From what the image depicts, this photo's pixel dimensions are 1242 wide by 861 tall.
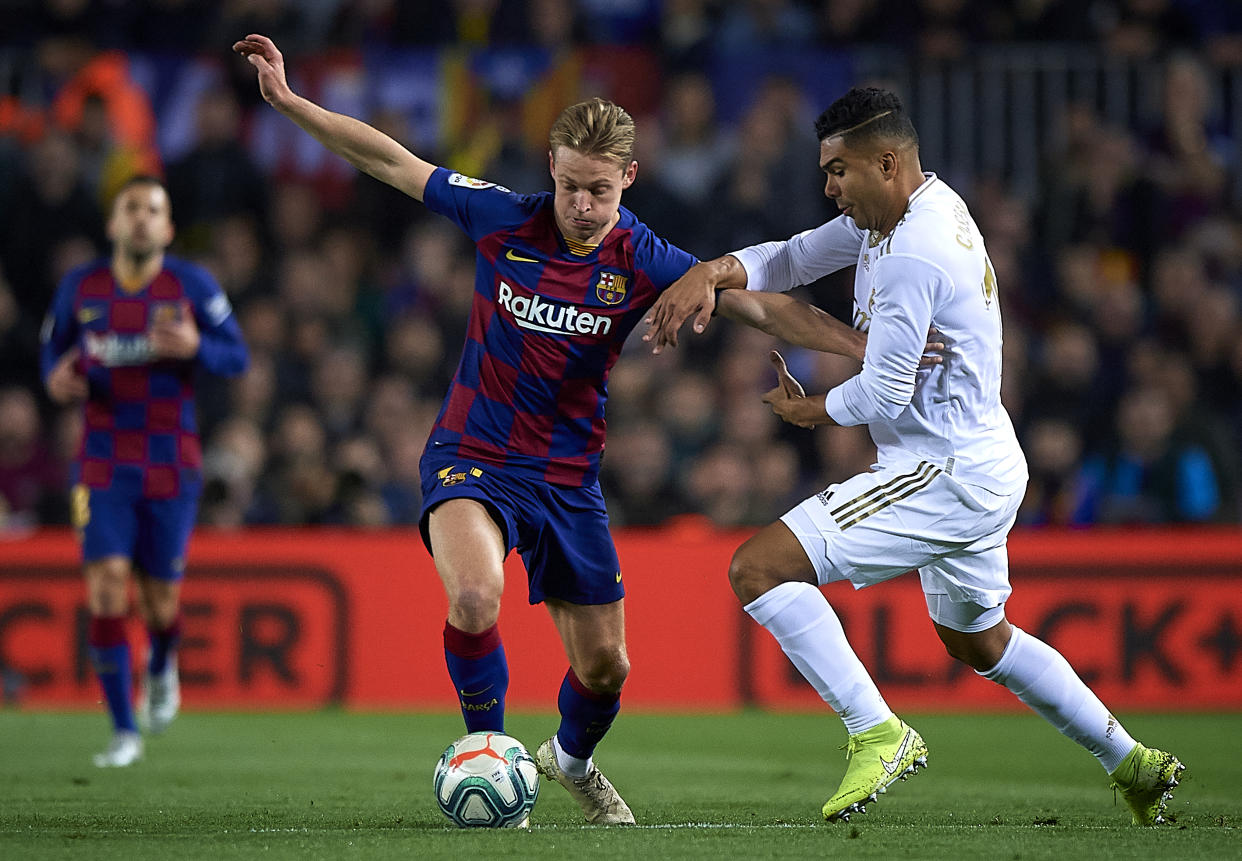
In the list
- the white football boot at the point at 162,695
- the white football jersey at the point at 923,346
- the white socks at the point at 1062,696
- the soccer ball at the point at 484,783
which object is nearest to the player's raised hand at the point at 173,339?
the white football boot at the point at 162,695

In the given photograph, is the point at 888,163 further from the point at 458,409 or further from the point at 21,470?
the point at 21,470

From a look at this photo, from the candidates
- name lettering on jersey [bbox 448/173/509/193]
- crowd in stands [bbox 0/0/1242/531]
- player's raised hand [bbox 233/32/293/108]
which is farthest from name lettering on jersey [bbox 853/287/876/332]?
crowd in stands [bbox 0/0/1242/531]

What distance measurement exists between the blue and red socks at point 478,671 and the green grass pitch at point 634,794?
1.26ft

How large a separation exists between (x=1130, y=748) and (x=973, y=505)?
102cm

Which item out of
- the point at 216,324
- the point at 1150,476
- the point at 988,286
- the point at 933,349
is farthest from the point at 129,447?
the point at 1150,476

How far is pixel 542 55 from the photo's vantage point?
12.9m

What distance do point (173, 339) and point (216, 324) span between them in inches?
15.0

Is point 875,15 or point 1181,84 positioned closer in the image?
point 1181,84

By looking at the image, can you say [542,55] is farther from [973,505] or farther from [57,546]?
[973,505]

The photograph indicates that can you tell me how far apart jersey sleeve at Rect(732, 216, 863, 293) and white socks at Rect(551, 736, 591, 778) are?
66.6 inches

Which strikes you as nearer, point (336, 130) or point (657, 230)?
point (336, 130)

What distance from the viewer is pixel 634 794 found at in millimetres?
6480

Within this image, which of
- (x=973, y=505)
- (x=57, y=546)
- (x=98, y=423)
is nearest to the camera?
(x=973, y=505)

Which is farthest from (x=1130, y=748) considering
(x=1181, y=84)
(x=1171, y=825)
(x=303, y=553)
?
(x=1181, y=84)
